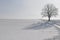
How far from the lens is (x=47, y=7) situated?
36594mm

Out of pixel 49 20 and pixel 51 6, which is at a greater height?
pixel 51 6

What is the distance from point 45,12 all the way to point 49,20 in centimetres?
309

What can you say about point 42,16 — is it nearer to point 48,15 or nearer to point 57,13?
point 48,15

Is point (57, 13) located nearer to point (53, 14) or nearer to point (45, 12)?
point (53, 14)

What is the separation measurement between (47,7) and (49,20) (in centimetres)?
460

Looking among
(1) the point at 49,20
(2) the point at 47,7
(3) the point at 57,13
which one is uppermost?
A: (2) the point at 47,7

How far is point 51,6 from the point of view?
3650 centimetres

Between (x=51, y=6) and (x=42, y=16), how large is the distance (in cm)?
466

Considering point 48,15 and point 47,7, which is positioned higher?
point 47,7

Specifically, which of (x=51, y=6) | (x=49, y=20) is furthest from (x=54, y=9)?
(x=49, y=20)

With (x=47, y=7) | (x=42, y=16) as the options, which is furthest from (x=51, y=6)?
(x=42, y=16)

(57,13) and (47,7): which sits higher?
(47,7)

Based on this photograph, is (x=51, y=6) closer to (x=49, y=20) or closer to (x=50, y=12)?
(x=50, y=12)

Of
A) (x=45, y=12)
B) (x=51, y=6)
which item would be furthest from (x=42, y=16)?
(x=51, y=6)
